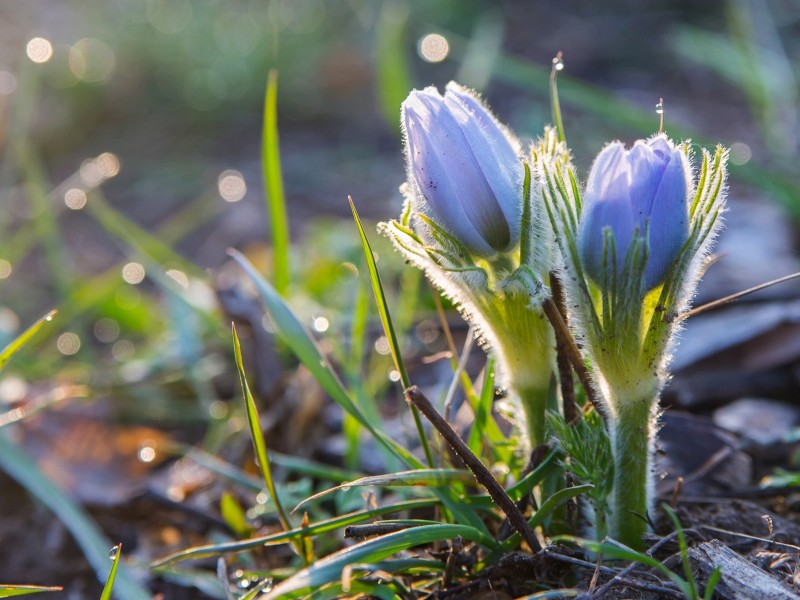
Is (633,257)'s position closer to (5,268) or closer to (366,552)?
(366,552)

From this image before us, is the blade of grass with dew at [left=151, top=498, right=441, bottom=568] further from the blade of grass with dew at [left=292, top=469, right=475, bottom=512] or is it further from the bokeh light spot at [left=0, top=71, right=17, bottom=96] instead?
the bokeh light spot at [left=0, top=71, right=17, bottom=96]

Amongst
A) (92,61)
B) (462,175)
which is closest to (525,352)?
(462,175)

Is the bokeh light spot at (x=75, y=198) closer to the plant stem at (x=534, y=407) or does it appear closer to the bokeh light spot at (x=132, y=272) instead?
the bokeh light spot at (x=132, y=272)

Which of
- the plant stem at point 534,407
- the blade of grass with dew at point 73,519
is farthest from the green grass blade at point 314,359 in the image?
the blade of grass with dew at point 73,519

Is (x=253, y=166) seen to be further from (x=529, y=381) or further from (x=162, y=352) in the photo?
(x=529, y=381)

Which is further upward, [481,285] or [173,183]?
[173,183]

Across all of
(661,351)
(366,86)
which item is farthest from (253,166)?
(661,351)
